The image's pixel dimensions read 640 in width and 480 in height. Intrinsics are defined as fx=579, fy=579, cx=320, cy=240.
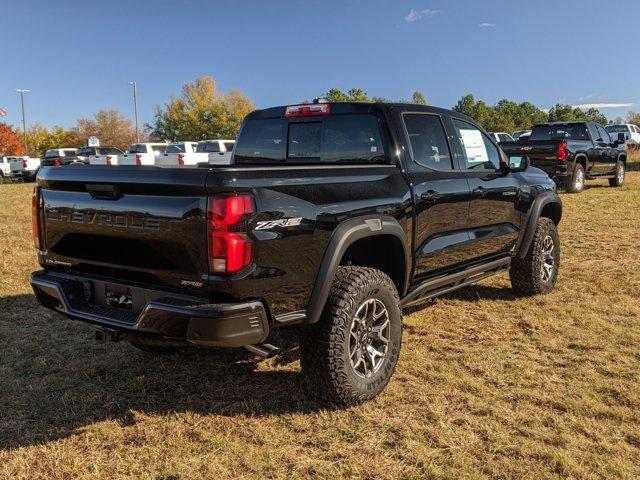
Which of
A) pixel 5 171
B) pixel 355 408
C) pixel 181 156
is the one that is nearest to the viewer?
pixel 355 408

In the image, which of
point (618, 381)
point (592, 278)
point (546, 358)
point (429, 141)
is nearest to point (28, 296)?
point (429, 141)

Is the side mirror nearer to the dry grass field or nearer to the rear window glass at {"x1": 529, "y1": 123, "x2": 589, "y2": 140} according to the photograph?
the dry grass field

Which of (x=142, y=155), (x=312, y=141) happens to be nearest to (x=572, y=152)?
(x=312, y=141)

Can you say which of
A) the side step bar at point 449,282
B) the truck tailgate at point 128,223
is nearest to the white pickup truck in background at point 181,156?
the side step bar at point 449,282

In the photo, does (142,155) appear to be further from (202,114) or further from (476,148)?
(202,114)

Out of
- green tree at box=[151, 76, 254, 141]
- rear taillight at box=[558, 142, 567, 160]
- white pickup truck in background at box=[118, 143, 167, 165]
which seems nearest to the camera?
rear taillight at box=[558, 142, 567, 160]

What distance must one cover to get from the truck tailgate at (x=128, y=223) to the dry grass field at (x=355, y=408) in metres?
0.88

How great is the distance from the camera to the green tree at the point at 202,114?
64.1 m

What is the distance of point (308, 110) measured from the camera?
4227 mm

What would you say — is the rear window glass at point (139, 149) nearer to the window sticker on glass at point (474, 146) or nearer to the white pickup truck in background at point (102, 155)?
the white pickup truck in background at point (102, 155)

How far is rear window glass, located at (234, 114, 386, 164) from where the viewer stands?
397cm

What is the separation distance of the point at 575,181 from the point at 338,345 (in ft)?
42.5

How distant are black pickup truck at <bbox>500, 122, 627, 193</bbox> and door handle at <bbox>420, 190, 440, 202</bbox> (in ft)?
32.7

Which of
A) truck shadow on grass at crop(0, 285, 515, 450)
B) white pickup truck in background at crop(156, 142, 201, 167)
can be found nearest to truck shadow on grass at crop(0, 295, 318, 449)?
truck shadow on grass at crop(0, 285, 515, 450)
